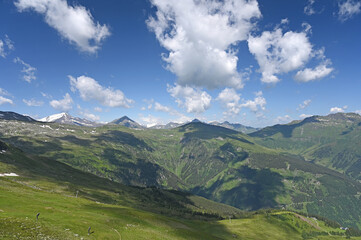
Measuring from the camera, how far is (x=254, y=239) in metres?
148

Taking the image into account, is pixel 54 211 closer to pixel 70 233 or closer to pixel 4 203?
pixel 4 203

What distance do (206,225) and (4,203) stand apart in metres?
122

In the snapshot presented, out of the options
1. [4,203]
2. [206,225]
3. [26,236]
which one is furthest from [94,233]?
[206,225]

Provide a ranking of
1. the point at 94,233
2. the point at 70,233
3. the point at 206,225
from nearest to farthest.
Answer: the point at 70,233 < the point at 94,233 < the point at 206,225

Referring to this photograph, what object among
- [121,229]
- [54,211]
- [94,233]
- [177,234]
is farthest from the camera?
[177,234]

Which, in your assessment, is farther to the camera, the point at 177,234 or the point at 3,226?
the point at 177,234

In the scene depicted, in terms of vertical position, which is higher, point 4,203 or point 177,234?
point 4,203

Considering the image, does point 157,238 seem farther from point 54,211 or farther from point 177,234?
point 54,211

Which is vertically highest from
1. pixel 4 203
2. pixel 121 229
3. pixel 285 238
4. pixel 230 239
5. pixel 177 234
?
pixel 4 203

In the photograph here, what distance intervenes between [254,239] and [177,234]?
103 m

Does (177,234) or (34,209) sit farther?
(177,234)

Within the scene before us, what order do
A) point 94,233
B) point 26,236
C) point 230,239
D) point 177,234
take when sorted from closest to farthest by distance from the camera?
1. point 26,236
2. point 94,233
3. point 177,234
4. point 230,239

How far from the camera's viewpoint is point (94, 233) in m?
46.3

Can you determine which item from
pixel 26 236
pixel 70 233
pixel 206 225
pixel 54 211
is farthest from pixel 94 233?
pixel 206 225
